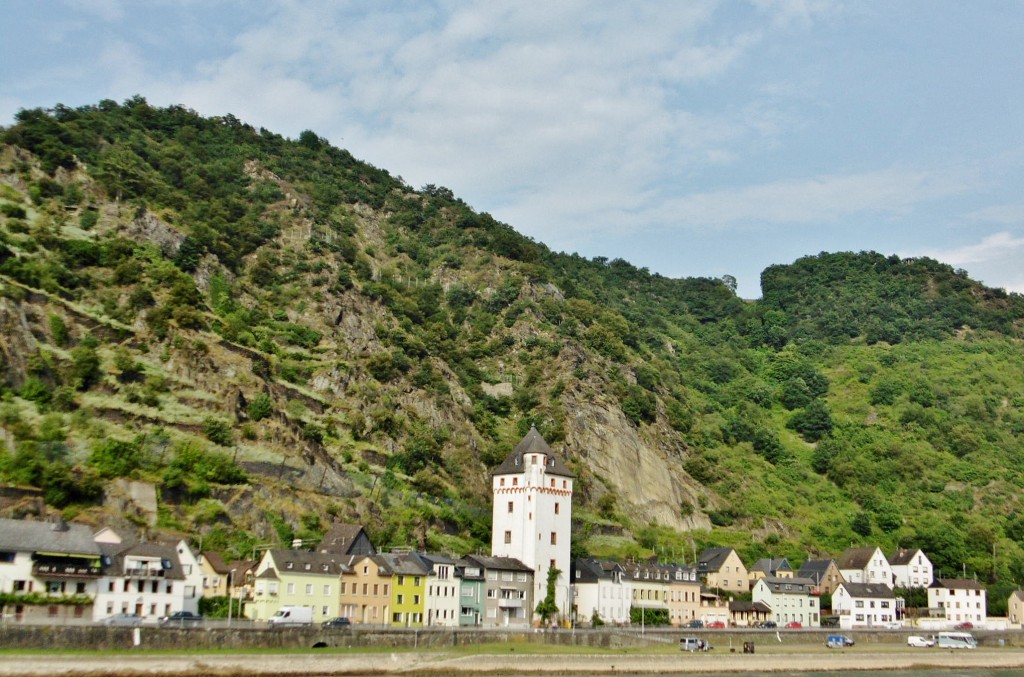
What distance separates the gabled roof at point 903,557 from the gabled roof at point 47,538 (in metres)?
87.6

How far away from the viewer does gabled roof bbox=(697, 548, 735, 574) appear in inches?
4124

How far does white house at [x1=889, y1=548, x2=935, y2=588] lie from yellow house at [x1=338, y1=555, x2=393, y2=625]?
213 ft

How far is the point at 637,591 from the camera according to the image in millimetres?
92125

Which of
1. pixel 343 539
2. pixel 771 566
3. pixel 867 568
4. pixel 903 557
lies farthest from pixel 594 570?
pixel 903 557

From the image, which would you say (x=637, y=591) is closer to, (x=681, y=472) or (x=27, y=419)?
(x=681, y=472)

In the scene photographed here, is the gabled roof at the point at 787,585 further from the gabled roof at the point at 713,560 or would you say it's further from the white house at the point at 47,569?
the white house at the point at 47,569

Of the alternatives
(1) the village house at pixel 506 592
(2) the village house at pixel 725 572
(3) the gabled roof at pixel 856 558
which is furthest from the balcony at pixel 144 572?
(3) the gabled roof at pixel 856 558

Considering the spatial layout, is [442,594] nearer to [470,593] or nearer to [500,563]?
[470,593]

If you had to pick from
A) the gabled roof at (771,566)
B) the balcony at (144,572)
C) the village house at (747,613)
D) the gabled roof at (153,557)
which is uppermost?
the gabled roof at (153,557)

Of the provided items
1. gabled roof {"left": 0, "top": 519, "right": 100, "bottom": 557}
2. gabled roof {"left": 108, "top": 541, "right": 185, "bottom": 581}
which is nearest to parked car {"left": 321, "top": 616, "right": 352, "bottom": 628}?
gabled roof {"left": 108, "top": 541, "right": 185, "bottom": 581}

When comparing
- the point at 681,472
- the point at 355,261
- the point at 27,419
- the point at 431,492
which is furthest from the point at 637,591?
the point at 355,261

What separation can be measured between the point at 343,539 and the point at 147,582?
57.5 feet

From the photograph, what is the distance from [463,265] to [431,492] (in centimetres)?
7286

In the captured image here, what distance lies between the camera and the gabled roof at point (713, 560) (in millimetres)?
104750
